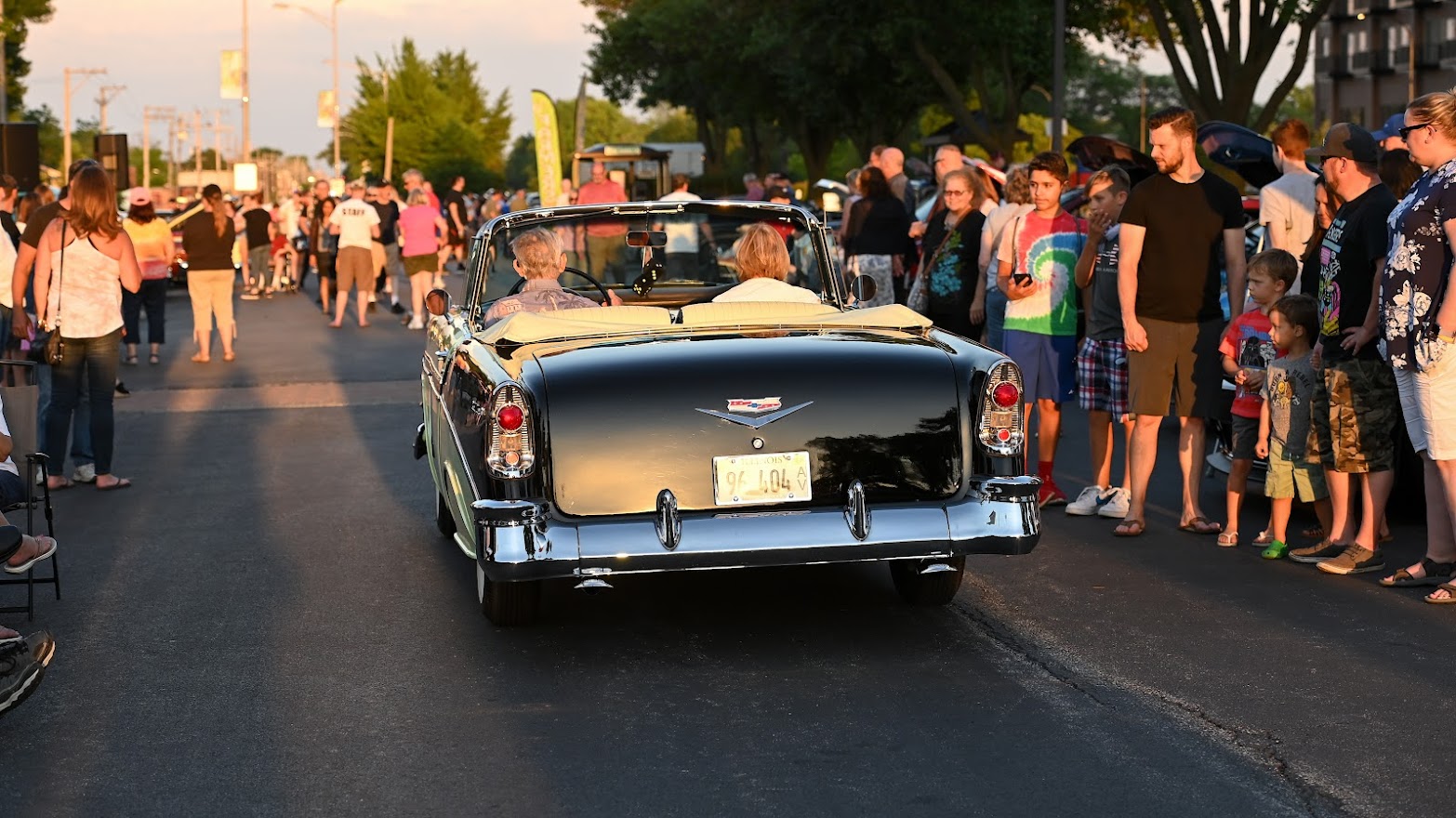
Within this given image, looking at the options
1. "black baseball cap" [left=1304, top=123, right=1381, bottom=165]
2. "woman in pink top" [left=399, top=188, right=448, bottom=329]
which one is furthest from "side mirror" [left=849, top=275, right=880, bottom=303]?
"woman in pink top" [left=399, top=188, right=448, bottom=329]

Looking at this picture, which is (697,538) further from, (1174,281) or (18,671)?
(1174,281)

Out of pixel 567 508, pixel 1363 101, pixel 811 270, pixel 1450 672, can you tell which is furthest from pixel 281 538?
pixel 1363 101

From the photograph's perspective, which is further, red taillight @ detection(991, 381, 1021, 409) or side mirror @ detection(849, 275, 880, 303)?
side mirror @ detection(849, 275, 880, 303)

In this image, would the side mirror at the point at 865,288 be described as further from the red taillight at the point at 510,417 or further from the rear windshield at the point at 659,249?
the red taillight at the point at 510,417

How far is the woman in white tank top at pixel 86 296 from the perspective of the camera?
419 inches

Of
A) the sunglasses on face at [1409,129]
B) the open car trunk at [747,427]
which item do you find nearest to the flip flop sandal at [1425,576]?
the sunglasses on face at [1409,129]

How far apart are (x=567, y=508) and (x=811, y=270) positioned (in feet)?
9.55

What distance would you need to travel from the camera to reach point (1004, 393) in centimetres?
647

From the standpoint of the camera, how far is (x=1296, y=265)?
8633 mm

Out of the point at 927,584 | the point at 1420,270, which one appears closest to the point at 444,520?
the point at 927,584

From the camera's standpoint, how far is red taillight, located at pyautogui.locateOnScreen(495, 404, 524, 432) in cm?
620

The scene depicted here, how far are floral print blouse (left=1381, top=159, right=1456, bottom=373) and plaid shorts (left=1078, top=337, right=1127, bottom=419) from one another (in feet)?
6.33

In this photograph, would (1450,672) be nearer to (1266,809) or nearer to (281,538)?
(1266,809)

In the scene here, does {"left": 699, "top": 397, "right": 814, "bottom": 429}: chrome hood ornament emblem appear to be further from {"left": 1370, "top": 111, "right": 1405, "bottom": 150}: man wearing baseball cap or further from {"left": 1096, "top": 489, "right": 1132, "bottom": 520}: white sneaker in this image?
{"left": 1370, "top": 111, "right": 1405, "bottom": 150}: man wearing baseball cap
